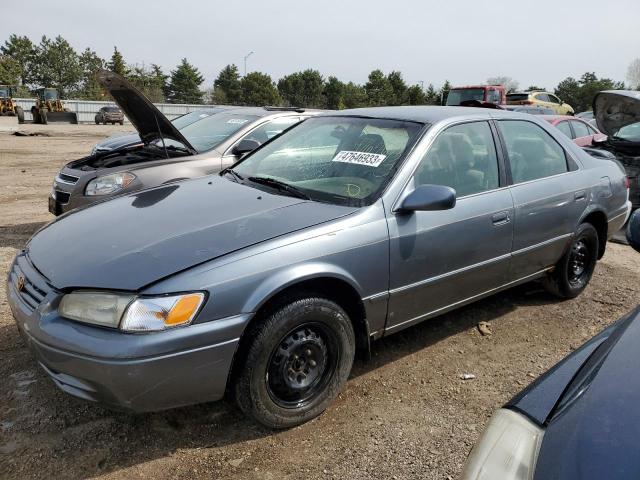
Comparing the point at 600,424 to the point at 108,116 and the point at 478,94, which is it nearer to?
the point at 478,94

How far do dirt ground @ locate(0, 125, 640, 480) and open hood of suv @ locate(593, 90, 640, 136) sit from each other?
120 inches

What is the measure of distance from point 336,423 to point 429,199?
1.29 meters

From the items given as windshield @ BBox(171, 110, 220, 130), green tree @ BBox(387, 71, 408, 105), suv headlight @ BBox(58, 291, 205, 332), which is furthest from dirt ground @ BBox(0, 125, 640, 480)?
green tree @ BBox(387, 71, 408, 105)

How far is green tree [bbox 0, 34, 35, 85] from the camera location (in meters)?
74.0

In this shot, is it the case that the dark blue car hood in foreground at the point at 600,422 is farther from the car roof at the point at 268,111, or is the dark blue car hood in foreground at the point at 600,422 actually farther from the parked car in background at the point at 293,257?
the car roof at the point at 268,111

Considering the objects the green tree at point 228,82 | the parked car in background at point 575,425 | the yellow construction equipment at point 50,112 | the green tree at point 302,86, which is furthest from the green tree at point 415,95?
the parked car in background at point 575,425

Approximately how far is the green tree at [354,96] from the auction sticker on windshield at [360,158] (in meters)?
51.3

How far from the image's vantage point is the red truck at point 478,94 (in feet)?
61.2

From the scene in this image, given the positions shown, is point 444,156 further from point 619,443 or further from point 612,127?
Result: point 612,127

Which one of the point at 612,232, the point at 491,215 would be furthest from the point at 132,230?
the point at 612,232

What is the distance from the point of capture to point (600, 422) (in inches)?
54.5

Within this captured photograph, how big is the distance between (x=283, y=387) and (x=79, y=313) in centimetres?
101

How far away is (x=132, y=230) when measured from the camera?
105 inches

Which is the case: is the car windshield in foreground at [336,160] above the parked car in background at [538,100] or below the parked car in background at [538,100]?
below
